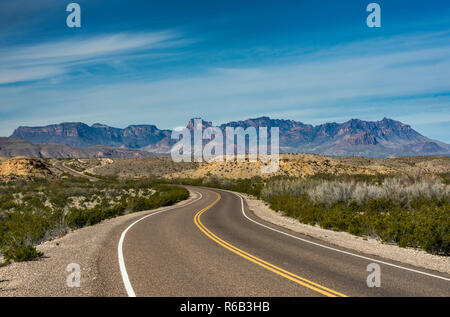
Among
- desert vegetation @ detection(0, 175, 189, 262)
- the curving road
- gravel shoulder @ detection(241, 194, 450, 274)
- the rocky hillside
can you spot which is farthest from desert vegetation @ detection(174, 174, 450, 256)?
the rocky hillside

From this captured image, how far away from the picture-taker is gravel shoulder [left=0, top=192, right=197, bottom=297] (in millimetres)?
6762

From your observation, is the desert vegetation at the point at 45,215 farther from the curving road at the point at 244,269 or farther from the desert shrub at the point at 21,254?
the curving road at the point at 244,269

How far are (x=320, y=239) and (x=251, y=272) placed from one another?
601cm

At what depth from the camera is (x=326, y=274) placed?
7.92 meters

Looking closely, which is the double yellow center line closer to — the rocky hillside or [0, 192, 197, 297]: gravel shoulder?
[0, 192, 197, 297]: gravel shoulder

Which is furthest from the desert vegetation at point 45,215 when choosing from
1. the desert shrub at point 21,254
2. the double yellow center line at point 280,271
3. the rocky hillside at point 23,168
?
the rocky hillside at point 23,168

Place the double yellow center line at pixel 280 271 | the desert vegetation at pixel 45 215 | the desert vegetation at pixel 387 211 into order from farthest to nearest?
the desert vegetation at pixel 45 215 < the desert vegetation at pixel 387 211 < the double yellow center line at pixel 280 271

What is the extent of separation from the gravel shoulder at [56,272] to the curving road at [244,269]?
30 centimetres

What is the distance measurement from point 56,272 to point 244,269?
190 inches

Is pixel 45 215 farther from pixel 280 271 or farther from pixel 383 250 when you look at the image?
pixel 383 250

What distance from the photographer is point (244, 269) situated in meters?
8.23

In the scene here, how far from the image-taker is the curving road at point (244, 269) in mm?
6754
